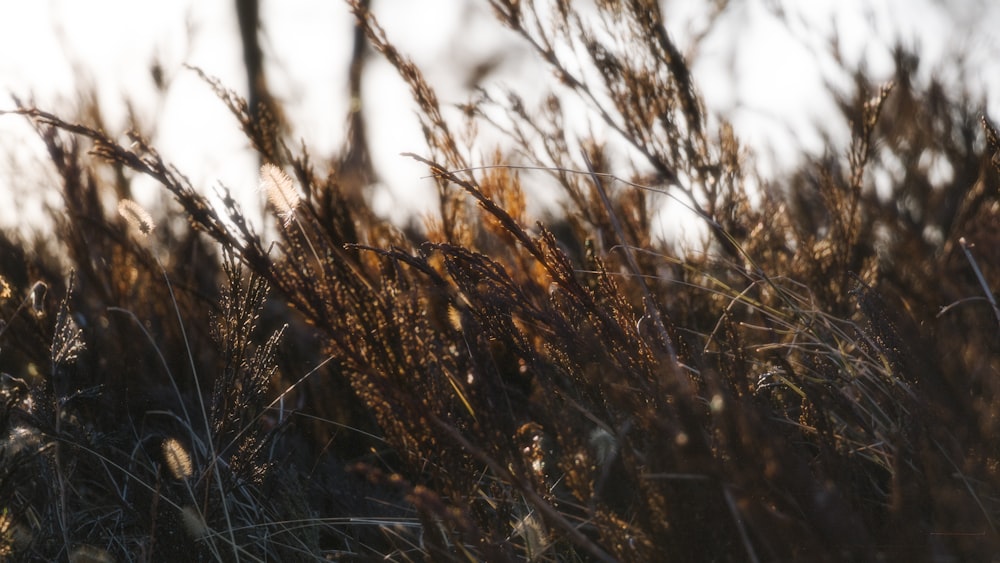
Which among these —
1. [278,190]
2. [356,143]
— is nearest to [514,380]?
[278,190]

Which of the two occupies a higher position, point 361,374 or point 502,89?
point 502,89

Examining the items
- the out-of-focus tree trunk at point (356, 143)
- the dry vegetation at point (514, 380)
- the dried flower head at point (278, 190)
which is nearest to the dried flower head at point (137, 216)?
the dry vegetation at point (514, 380)

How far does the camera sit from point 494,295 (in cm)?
153

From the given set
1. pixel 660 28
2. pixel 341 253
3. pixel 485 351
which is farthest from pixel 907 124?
pixel 485 351

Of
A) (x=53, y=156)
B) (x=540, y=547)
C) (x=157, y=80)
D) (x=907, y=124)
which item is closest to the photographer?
(x=540, y=547)

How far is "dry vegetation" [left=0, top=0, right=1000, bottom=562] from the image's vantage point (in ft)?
4.12

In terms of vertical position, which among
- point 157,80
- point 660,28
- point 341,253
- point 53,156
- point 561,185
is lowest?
point 341,253

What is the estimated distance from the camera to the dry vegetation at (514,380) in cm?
126

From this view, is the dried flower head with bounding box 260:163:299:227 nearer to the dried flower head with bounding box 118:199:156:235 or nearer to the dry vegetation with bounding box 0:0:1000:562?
the dry vegetation with bounding box 0:0:1000:562

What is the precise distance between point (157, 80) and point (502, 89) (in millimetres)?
2506

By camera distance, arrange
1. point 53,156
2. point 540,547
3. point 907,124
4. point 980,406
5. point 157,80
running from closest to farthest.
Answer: point 980,406 < point 540,547 < point 53,156 < point 157,80 < point 907,124

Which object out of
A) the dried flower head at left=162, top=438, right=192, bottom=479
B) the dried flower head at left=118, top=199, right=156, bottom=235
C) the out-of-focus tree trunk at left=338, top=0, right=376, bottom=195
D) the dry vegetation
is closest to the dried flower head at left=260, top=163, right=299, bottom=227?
the dry vegetation

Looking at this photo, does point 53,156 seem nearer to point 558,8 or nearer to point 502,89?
point 502,89

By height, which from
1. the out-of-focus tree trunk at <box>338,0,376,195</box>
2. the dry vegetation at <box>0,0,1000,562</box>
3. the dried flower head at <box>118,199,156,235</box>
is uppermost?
the out-of-focus tree trunk at <box>338,0,376,195</box>
